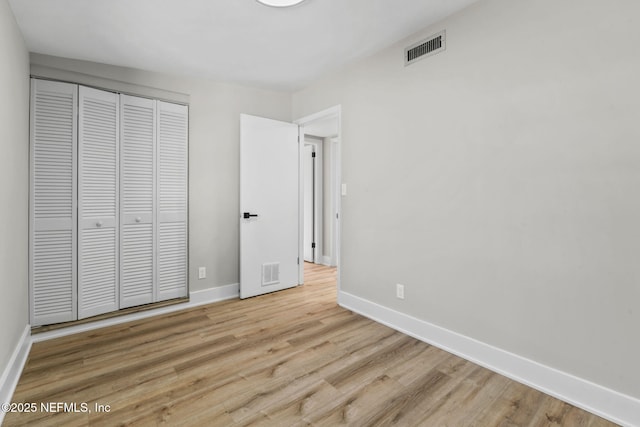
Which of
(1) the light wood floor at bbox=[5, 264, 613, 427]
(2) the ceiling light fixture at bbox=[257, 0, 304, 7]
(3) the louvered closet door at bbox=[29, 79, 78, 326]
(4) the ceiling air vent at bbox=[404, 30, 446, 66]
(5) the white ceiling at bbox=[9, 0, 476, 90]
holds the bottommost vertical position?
(1) the light wood floor at bbox=[5, 264, 613, 427]

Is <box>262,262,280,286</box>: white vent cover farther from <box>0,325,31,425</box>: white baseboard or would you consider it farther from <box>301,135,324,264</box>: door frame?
<box>0,325,31,425</box>: white baseboard

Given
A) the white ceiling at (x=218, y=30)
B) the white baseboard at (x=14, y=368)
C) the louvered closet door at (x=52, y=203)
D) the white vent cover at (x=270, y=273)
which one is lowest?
the white baseboard at (x=14, y=368)

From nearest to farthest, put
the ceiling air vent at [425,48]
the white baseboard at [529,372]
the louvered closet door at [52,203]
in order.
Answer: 1. the white baseboard at [529,372]
2. the ceiling air vent at [425,48]
3. the louvered closet door at [52,203]

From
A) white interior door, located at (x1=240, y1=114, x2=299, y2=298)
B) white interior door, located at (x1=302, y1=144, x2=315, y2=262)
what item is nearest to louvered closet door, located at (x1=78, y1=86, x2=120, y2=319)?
white interior door, located at (x1=240, y1=114, x2=299, y2=298)

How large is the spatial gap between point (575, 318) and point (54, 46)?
419 cm

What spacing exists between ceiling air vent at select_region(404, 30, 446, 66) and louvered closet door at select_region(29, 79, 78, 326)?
114 inches

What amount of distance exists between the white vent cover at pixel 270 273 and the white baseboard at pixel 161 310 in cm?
33

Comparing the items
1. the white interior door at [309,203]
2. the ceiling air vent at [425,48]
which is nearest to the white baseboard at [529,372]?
the ceiling air vent at [425,48]

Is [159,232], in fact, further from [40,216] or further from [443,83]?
[443,83]

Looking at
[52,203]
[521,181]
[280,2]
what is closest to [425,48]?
[280,2]

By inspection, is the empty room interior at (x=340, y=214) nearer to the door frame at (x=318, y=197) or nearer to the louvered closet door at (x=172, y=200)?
the louvered closet door at (x=172, y=200)

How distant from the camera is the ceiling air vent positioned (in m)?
2.35

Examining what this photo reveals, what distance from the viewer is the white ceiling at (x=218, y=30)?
2.12 metres

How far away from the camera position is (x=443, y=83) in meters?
2.35
